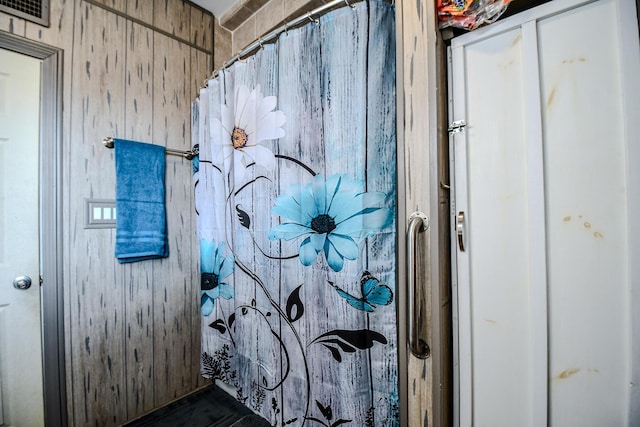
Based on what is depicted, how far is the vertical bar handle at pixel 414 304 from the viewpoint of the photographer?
0.61 m

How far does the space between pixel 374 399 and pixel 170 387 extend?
1.33m

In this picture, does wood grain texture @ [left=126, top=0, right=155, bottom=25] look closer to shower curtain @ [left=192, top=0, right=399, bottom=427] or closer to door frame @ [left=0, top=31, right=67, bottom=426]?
door frame @ [left=0, top=31, right=67, bottom=426]

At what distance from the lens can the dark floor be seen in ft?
4.16

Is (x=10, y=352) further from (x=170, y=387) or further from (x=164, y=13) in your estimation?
(x=164, y=13)

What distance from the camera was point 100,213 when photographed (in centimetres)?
125

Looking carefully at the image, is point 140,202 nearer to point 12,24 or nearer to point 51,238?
point 51,238

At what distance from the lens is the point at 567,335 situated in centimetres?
60

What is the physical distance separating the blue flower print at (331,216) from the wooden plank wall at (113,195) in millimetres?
955

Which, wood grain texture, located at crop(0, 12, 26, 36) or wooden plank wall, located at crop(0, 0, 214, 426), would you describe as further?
wooden plank wall, located at crop(0, 0, 214, 426)

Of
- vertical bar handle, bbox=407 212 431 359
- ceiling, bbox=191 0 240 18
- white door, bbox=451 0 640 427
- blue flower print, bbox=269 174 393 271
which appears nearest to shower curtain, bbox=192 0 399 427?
blue flower print, bbox=269 174 393 271

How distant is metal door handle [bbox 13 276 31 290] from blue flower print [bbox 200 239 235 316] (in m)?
0.70

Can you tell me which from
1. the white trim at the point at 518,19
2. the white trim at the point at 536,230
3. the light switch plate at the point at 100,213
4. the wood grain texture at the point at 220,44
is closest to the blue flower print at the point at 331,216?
the white trim at the point at 536,230

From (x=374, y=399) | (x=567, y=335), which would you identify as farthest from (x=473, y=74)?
(x=374, y=399)

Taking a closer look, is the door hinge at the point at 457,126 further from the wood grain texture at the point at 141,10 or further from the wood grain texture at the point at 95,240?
the wood grain texture at the point at 141,10
